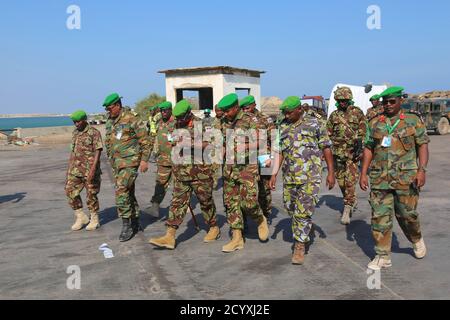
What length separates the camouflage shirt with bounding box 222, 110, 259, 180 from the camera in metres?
4.97

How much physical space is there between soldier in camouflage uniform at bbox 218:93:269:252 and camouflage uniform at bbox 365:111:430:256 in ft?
4.51

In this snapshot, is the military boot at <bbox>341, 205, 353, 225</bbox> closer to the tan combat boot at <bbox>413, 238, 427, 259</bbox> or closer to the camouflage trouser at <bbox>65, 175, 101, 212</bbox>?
the tan combat boot at <bbox>413, 238, 427, 259</bbox>

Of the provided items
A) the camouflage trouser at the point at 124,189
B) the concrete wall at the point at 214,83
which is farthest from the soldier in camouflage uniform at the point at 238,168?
the concrete wall at the point at 214,83

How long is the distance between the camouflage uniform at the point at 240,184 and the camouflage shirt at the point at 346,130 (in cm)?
166

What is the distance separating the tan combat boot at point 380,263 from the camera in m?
4.24

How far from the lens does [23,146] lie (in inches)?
888

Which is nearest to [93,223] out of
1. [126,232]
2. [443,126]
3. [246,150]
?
[126,232]

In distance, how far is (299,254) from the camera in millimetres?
4531

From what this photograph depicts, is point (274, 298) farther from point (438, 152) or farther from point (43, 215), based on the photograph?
point (438, 152)

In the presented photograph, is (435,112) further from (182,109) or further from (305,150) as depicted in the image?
(182,109)

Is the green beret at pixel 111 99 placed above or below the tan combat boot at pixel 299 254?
above

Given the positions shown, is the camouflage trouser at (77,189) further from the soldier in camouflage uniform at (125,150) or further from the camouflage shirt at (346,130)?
the camouflage shirt at (346,130)

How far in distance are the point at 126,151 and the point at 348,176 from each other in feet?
10.2

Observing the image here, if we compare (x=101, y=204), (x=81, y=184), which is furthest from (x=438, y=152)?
(x=81, y=184)
